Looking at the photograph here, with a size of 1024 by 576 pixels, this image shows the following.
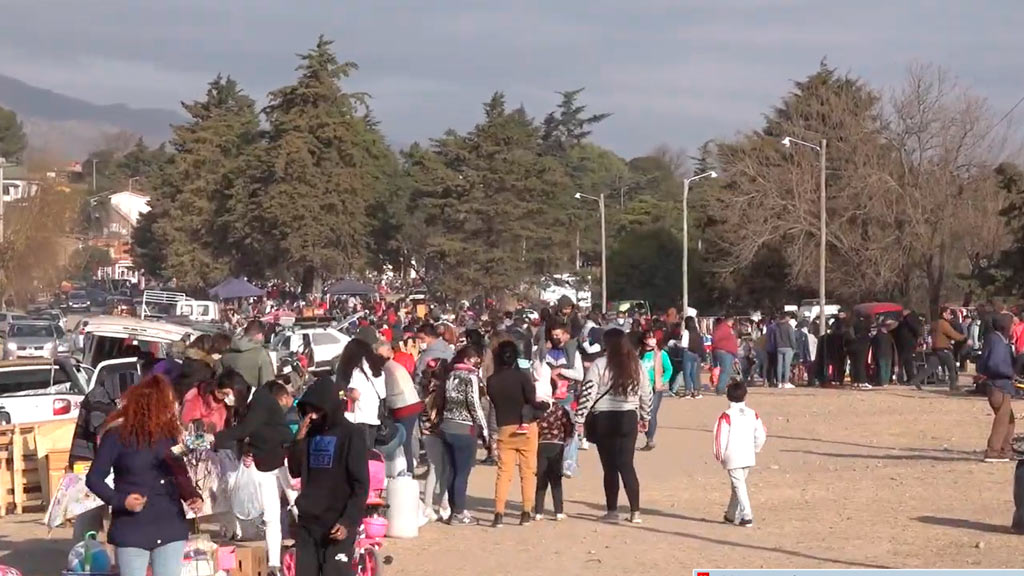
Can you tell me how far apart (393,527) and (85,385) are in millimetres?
6951

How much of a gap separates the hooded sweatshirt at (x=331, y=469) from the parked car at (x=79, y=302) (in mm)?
66561

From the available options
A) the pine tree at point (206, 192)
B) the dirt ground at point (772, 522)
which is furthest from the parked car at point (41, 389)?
the pine tree at point (206, 192)

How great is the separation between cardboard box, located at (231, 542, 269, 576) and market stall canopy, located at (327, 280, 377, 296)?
63553 mm

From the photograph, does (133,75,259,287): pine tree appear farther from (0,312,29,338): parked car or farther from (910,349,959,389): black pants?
(910,349,959,389): black pants

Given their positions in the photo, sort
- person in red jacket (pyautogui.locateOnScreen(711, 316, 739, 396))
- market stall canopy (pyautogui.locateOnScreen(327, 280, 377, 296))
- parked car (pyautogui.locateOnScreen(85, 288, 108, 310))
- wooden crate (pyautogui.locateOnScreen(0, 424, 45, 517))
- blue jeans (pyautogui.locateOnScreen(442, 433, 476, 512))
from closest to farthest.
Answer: blue jeans (pyautogui.locateOnScreen(442, 433, 476, 512))
wooden crate (pyautogui.locateOnScreen(0, 424, 45, 517))
person in red jacket (pyautogui.locateOnScreen(711, 316, 739, 396))
market stall canopy (pyautogui.locateOnScreen(327, 280, 377, 296))
parked car (pyautogui.locateOnScreen(85, 288, 108, 310))

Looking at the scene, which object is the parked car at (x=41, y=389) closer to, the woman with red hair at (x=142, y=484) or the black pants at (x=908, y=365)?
the woman with red hair at (x=142, y=484)

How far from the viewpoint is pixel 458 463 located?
13.4m

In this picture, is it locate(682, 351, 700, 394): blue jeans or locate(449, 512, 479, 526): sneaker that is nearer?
locate(449, 512, 479, 526): sneaker

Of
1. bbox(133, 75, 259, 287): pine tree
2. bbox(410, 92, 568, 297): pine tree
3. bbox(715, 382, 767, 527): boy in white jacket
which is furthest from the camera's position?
bbox(133, 75, 259, 287): pine tree

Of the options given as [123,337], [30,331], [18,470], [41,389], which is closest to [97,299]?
[30,331]

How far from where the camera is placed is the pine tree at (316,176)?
75125mm

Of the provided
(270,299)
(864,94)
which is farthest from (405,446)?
(270,299)

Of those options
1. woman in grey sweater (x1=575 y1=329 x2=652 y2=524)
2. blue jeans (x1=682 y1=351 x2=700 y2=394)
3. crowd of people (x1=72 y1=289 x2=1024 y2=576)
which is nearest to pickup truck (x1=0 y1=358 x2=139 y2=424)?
crowd of people (x1=72 y1=289 x2=1024 y2=576)

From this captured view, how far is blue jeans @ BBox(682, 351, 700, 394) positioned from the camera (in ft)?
96.7
